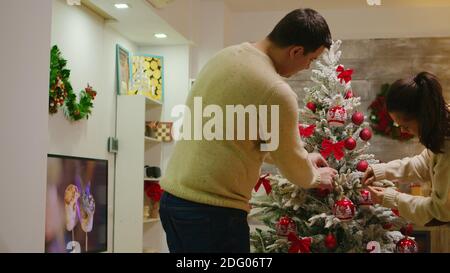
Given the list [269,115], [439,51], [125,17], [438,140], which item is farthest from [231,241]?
[439,51]

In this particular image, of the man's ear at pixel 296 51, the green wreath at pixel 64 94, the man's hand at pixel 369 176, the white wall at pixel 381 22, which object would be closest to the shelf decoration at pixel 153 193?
the green wreath at pixel 64 94

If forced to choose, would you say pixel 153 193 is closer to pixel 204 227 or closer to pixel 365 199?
pixel 365 199

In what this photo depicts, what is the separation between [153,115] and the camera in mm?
5535

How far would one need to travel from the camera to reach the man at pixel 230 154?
5.61 ft

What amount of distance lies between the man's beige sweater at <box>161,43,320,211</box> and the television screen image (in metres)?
2.19

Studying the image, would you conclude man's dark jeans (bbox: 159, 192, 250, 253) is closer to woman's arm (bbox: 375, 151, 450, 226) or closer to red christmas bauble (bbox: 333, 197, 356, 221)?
woman's arm (bbox: 375, 151, 450, 226)

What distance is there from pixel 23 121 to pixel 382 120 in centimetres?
419

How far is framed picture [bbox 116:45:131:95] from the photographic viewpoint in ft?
16.2

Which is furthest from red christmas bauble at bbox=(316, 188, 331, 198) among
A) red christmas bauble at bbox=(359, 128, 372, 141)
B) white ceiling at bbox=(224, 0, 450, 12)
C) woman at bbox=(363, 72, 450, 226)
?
white ceiling at bbox=(224, 0, 450, 12)

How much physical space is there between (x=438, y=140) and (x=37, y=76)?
5.07ft

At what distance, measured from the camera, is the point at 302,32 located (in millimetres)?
1780

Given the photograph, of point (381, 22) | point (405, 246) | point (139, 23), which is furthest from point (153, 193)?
point (381, 22)
